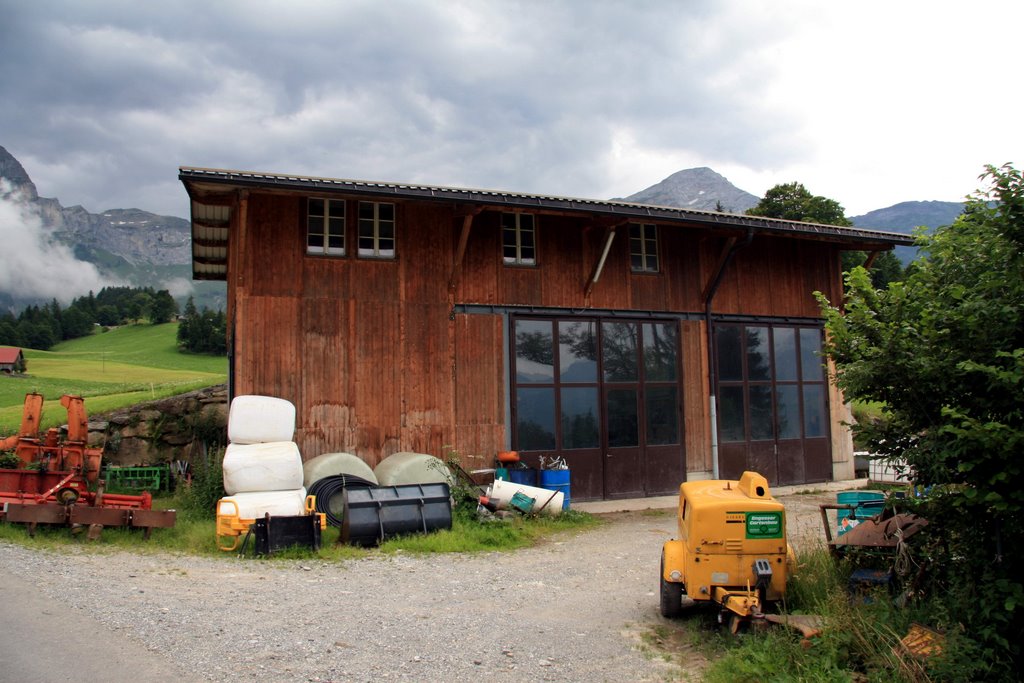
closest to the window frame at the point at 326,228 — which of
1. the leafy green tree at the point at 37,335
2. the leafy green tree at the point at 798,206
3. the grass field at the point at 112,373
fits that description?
the grass field at the point at 112,373

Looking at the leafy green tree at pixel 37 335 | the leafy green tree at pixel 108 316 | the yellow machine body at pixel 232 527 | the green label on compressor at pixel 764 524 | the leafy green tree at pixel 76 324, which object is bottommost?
the yellow machine body at pixel 232 527

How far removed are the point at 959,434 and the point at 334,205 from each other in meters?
11.5

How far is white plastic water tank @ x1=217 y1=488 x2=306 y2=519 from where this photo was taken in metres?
10.8

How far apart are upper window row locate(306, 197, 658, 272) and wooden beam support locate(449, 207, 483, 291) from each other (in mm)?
1061

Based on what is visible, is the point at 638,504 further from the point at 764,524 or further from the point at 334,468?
the point at 764,524

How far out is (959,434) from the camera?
5098 mm

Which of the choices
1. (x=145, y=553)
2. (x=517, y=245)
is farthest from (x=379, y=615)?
(x=517, y=245)

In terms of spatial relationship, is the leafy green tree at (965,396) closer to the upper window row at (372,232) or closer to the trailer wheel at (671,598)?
the trailer wheel at (671,598)

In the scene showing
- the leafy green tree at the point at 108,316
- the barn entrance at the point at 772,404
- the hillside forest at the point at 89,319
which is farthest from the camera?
the leafy green tree at the point at 108,316

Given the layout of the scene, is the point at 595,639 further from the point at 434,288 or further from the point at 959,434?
the point at 434,288

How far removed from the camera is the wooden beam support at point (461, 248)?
14062 millimetres

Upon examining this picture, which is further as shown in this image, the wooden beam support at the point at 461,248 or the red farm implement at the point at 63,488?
the wooden beam support at the point at 461,248

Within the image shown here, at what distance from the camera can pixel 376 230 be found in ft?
47.5

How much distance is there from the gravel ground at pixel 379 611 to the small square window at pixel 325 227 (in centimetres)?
619
